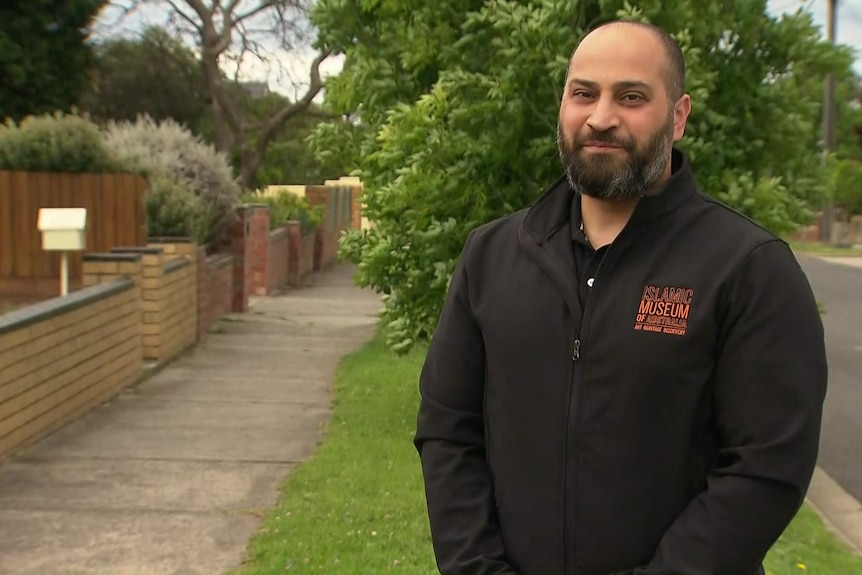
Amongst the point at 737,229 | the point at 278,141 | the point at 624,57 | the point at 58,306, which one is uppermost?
the point at 278,141

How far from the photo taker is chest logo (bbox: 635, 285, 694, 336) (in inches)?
86.2

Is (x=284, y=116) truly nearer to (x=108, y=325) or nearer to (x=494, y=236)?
(x=108, y=325)

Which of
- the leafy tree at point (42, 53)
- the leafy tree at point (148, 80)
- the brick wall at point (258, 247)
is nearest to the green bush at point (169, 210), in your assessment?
the brick wall at point (258, 247)

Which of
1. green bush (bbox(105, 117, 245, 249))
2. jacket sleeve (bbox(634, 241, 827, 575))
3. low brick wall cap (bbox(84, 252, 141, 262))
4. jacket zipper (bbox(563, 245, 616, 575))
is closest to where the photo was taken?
jacket sleeve (bbox(634, 241, 827, 575))

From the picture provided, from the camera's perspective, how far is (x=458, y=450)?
2.45 m

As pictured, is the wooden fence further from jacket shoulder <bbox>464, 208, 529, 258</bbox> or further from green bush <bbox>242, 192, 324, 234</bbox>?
green bush <bbox>242, 192, 324, 234</bbox>

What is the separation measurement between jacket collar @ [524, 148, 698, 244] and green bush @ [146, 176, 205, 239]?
1204cm

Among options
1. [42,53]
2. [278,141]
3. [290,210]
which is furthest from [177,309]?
[278,141]

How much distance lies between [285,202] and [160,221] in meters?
12.8

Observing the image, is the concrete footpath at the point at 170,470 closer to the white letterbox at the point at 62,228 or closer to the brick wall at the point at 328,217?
the white letterbox at the point at 62,228

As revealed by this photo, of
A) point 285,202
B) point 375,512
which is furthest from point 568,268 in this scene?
point 285,202

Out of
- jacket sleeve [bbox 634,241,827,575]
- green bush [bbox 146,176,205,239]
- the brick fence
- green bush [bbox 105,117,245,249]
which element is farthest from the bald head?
green bush [bbox 105,117,245,249]

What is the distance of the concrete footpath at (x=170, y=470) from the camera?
5.62 m

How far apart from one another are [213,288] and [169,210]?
1.39 metres
